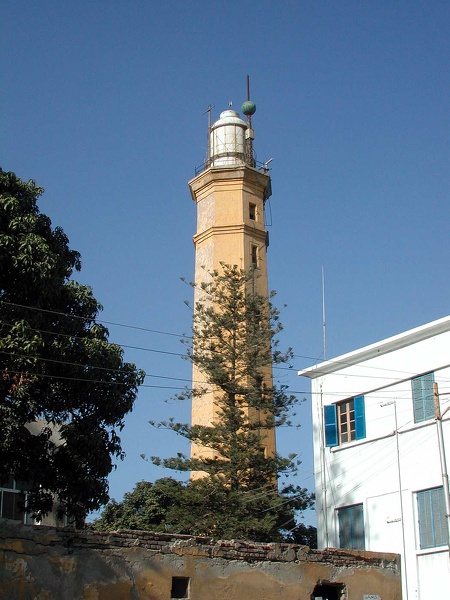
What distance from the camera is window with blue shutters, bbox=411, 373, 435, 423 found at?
20.5m

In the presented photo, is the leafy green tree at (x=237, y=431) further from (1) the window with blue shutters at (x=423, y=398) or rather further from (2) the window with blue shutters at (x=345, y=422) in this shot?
(1) the window with blue shutters at (x=423, y=398)

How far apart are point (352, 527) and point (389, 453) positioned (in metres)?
2.19

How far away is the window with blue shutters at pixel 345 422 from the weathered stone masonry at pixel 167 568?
212 inches

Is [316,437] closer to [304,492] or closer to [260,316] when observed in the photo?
[304,492]

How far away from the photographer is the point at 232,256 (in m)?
34.4

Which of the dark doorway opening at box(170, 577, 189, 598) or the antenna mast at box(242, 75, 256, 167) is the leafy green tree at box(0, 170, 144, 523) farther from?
the antenna mast at box(242, 75, 256, 167)

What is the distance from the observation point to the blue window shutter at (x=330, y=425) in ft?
74.6

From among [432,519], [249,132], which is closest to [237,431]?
[432,519]

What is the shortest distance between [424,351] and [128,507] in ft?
62.8

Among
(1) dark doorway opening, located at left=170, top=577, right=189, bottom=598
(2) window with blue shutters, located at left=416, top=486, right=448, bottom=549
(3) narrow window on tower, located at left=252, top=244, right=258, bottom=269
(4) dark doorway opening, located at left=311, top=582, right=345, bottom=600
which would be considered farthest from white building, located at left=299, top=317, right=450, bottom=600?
(3) narrow window on tower, located at left=252, top=244, right=258, bottom=269

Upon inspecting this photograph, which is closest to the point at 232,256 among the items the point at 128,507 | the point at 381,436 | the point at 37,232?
the point at 128,507

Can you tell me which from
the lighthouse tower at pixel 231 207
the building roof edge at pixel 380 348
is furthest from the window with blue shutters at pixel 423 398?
the lighthouse tower at pixel 231 207

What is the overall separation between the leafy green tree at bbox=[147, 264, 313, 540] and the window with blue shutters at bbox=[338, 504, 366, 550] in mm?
2603

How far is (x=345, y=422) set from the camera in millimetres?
22688
